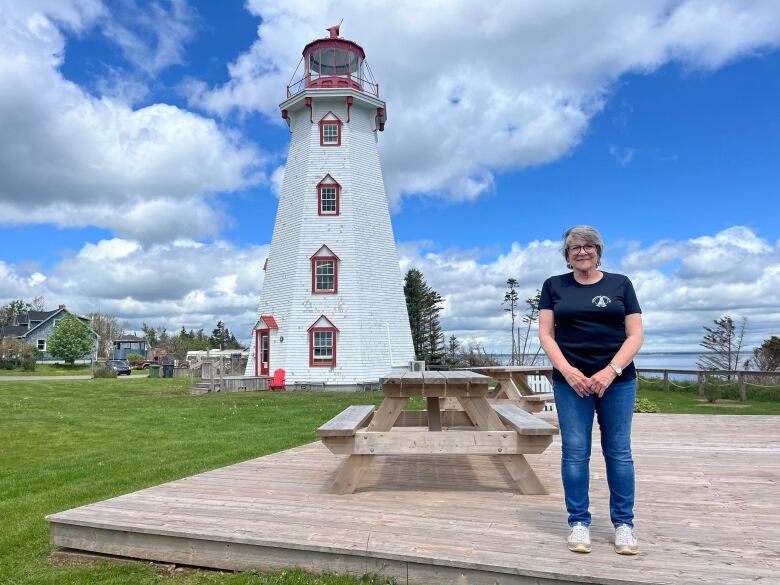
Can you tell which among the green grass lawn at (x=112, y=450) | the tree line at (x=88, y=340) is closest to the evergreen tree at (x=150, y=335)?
the tree line at (x=88, y=340)

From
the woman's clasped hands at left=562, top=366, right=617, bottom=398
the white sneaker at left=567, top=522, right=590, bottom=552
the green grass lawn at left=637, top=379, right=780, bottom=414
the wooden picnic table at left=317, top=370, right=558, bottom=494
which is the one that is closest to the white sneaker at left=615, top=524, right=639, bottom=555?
the white sneaker at left=567, top=522, right=590, bottom=552

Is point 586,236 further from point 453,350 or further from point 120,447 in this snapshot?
point 453,350

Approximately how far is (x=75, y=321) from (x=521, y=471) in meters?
54.0

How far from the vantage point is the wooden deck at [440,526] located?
2891 millimetres

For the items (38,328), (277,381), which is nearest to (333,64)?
(277,381)

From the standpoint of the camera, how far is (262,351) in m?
22.7

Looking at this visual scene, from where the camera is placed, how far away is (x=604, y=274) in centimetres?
331

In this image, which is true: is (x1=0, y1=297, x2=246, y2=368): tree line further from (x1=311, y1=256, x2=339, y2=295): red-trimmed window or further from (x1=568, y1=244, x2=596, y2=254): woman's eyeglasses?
(x1=568, y1=244, x2=596, y2=254): woman's eyeglasses

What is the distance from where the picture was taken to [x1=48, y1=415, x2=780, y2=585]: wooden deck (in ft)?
9.48

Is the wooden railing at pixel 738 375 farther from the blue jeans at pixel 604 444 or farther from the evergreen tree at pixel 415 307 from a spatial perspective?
the evergreen tree at pixel 415 307

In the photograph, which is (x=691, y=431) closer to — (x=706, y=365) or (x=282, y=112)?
(x=282, y=112)

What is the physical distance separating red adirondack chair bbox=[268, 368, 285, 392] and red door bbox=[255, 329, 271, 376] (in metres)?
1.10

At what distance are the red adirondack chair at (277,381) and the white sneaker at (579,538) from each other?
19.0 meters

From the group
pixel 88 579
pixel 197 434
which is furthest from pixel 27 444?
pixel 88 579
